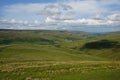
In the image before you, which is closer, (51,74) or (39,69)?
(51,74)

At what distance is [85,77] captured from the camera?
37.7 m

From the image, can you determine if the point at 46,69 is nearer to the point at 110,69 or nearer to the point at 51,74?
the point at 51,74

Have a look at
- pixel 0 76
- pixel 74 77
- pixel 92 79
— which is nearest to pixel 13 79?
pixel 0 76

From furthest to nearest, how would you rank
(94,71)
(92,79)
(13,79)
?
1. (94,71)
2. (13,79)
3. (92,79)

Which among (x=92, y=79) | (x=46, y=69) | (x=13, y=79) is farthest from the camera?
(x=46, y=69)

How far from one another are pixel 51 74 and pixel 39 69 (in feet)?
16.9

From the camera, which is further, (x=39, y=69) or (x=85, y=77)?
(x=39, y=69)

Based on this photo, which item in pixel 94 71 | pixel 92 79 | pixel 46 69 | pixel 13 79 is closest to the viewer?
pixel 92 79

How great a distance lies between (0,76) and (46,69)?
9.23 metres

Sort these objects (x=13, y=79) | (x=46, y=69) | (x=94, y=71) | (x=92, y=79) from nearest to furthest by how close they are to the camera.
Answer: (x=92, y=79) < (x=13, y=79) < (x=94, y=71) < (x=46, y=69)

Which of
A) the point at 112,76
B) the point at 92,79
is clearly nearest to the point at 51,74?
the point at 92,79

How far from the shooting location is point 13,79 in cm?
3888

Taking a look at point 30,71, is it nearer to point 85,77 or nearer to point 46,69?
point 46,69

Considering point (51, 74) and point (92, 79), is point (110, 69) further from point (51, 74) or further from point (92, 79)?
point (51, 74)
